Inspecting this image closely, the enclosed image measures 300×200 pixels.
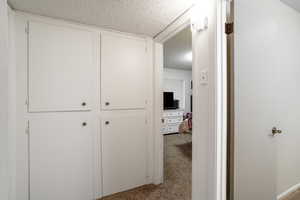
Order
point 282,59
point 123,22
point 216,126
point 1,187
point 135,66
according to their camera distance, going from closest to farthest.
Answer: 1. point 1,187
2. point 216,126
3. point 282,59
4. point 123,22
5. point 135,66

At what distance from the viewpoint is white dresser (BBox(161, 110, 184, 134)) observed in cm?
456

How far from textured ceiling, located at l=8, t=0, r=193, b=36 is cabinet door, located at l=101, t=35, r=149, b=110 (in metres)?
0.24

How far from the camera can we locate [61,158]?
1.47 m

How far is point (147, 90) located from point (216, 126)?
3.78ft

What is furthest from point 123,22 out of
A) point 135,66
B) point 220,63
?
point 220,63

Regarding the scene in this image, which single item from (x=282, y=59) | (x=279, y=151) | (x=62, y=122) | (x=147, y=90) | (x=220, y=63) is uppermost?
(x=282, y=59)

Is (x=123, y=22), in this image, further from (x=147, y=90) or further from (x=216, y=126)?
(x=216, y=126)

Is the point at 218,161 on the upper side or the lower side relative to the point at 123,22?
lower

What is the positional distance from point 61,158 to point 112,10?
171cm

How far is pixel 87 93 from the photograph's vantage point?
62.8 inches

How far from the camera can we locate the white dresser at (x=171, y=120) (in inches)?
180

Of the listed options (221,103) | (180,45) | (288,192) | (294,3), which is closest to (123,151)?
(221,103)

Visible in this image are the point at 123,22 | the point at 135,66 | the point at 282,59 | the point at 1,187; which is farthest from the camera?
the point at 135,66

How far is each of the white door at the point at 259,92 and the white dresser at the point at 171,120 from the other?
10.5 ft
